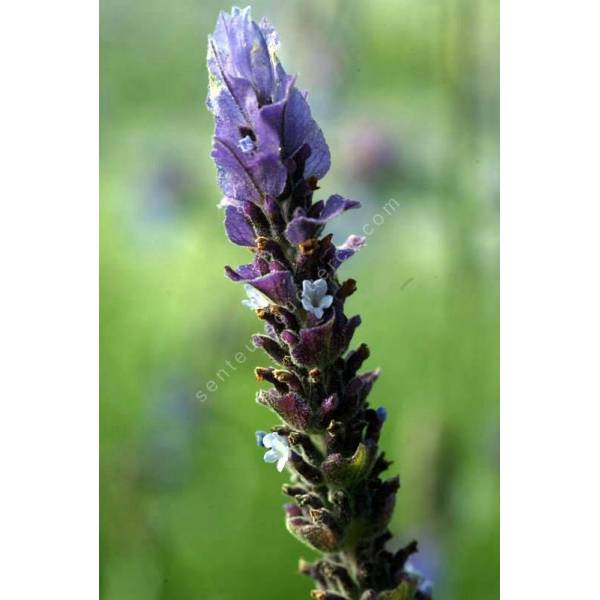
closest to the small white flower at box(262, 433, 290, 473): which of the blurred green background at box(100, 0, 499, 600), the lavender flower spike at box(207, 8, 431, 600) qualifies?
the lavender flower spike at box(207, 8, 431, 600)

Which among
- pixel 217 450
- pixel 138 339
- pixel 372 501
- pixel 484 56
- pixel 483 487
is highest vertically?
pixel 484 56

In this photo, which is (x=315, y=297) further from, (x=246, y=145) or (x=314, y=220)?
(x=246, y=145)

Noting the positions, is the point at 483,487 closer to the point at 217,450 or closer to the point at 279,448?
the point at 217,450

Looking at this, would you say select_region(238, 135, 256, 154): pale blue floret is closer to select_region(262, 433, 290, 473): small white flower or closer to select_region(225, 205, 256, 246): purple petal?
select_region(225, 205, 256, 246): purple petal

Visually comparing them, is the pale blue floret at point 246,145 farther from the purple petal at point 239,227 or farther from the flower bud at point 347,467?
the flower bud at point 347,467

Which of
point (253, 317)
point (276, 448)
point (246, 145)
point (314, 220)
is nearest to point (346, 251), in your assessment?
point (314, 220)

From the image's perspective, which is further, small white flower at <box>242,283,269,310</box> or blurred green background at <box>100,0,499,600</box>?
blurred green background at <box>100,0,499,600</box>

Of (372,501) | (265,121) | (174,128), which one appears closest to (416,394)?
(174,128)

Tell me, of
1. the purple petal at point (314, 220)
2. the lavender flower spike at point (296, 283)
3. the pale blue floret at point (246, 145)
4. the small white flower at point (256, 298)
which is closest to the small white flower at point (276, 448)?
the lavender flower spike at point (296, 283)
